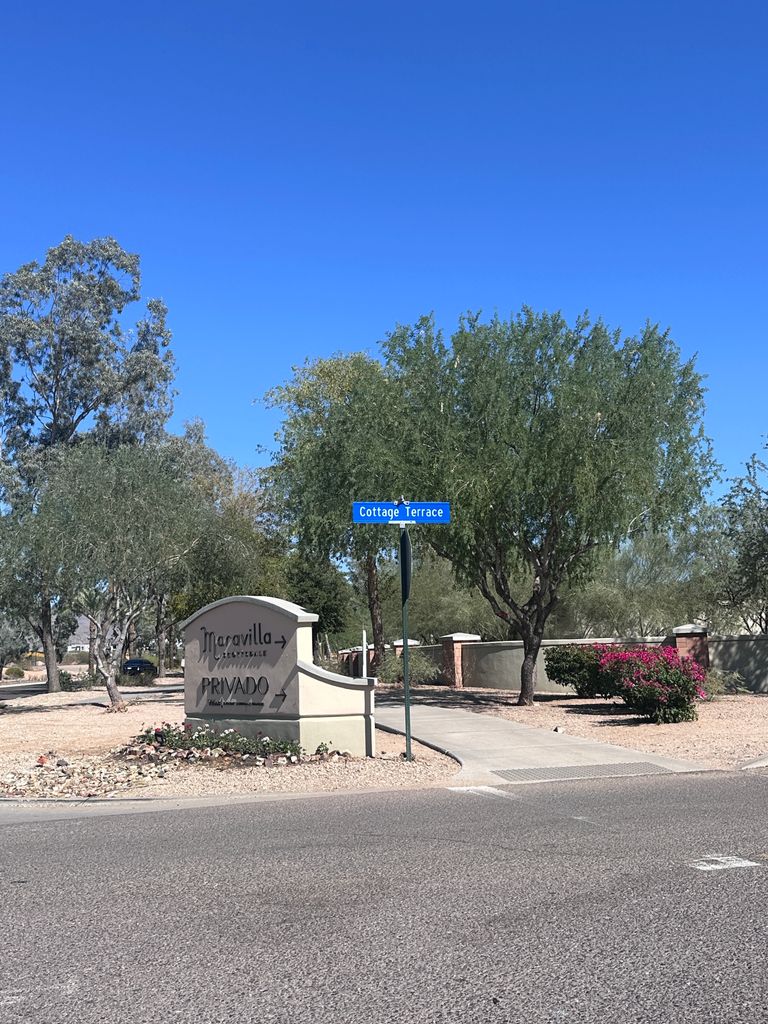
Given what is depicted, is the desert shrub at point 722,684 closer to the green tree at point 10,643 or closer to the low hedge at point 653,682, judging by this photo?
the low hedge at point 653,682

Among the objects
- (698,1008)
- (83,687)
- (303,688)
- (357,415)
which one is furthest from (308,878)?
(83,687)

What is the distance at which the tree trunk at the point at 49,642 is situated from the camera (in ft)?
116

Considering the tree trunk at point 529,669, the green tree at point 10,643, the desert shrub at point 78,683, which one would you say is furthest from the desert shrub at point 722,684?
the green tree at point 10,643

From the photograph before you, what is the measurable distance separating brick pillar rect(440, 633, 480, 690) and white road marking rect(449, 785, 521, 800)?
60.2 ft

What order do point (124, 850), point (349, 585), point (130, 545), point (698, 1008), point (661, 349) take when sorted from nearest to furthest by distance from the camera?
1. point (698, 1008)
2. point (124, 850)
3. point (661, 349)
4. point (130, 545)
5. point (349, 585)

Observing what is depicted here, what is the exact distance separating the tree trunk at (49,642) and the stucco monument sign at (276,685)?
20.7 meters

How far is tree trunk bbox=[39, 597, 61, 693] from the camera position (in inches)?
1393

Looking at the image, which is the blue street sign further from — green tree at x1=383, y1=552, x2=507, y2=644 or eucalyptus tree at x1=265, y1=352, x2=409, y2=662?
green tree at x1=383, y1=552, x2=507, y2=644

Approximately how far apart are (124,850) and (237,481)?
44410 millimetres

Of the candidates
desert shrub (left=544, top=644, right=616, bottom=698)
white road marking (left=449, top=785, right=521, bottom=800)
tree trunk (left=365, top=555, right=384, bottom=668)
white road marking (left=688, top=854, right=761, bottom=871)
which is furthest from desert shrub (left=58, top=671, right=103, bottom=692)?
white road marking (left=688, top=854, right=761, bottom=871)

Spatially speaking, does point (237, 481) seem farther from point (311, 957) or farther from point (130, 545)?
point (311, 957)

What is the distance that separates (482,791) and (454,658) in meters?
19.4

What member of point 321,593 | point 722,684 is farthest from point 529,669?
point 321,593

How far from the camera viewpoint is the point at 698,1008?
432 cm
